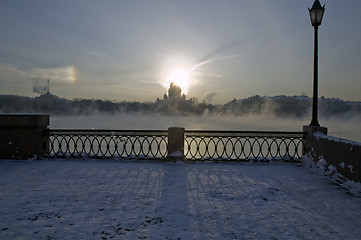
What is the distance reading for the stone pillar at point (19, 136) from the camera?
27.5 feet

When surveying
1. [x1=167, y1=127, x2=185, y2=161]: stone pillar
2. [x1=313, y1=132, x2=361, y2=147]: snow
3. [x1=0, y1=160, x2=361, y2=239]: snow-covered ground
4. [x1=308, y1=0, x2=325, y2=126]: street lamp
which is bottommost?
[x1=0, y1=160, x2=361, y2=239]: snow-covered ground

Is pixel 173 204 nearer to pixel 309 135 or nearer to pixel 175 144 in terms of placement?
pixel 175 144

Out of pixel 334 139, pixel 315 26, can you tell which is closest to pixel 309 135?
pixel 334 139

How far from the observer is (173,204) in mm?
4383

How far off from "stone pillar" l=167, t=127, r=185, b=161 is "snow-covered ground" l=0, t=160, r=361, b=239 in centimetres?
88

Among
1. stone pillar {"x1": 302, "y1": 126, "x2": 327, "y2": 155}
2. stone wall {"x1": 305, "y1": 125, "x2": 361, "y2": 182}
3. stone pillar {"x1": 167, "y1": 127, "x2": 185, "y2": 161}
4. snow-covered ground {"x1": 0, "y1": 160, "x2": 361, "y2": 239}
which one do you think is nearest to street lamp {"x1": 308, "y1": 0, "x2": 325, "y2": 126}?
stone pillar {"x1": 302, "y1": 126, "x2": 327, "y2": 155}

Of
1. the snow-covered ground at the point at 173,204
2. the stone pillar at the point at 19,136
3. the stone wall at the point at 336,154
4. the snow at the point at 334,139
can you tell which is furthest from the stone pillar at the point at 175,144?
the stone pillar at the point at 19,136

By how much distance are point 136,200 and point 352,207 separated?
14.3 ft

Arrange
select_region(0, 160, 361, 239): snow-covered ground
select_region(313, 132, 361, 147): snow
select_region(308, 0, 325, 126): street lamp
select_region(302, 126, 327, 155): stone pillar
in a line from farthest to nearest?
select_region(308, 0, 325, 126): street lamp, select_region(302, 126, 327, 155): stone pillar, select_region(313, 132, 361, 147): snow, select_region(0, 160, 361, 239): snow-covered ground

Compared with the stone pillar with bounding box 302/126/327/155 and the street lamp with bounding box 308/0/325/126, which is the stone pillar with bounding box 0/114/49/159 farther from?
the street lamp with bounding box 308/0/325/126

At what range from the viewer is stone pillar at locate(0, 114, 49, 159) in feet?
27.5

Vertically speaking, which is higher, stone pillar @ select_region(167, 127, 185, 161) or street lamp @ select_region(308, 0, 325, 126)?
street lamp @ select_region(308, 0, 325, 126)

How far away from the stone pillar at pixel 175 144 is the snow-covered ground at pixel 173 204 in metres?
0.88

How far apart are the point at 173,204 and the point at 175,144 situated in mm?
3777
